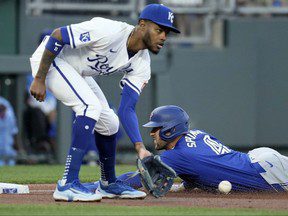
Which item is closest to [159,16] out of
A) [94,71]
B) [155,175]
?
[94,71]

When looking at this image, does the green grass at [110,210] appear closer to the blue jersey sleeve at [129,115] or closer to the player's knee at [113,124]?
the blue jersey sleeve at [129,115]

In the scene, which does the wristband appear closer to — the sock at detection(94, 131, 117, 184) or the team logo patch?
the team logo patch

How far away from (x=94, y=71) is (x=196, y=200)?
134 cm

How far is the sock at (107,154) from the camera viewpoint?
24.9 feet

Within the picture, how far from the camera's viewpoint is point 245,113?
53.3ft

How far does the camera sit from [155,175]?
23.6 feet

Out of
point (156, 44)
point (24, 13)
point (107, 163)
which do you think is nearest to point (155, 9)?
point (156, 44)

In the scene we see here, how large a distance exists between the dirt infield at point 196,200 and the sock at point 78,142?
0.25 meters

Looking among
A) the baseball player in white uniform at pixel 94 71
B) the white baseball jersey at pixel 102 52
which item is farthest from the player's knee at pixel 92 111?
the white baseball jersey at pixel 102 52

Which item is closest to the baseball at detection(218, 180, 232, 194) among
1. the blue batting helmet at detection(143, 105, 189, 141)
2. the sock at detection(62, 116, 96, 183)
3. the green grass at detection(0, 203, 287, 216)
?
the blue batting helmet at detection(143, 105, 189, 141)

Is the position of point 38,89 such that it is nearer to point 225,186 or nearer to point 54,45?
point 54,45

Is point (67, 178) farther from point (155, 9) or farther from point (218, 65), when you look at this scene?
point (218, 65)

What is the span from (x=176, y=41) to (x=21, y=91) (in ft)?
9.47

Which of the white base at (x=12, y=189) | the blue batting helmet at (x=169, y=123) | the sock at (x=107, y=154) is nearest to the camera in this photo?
the sock at (x=107, y=154)
